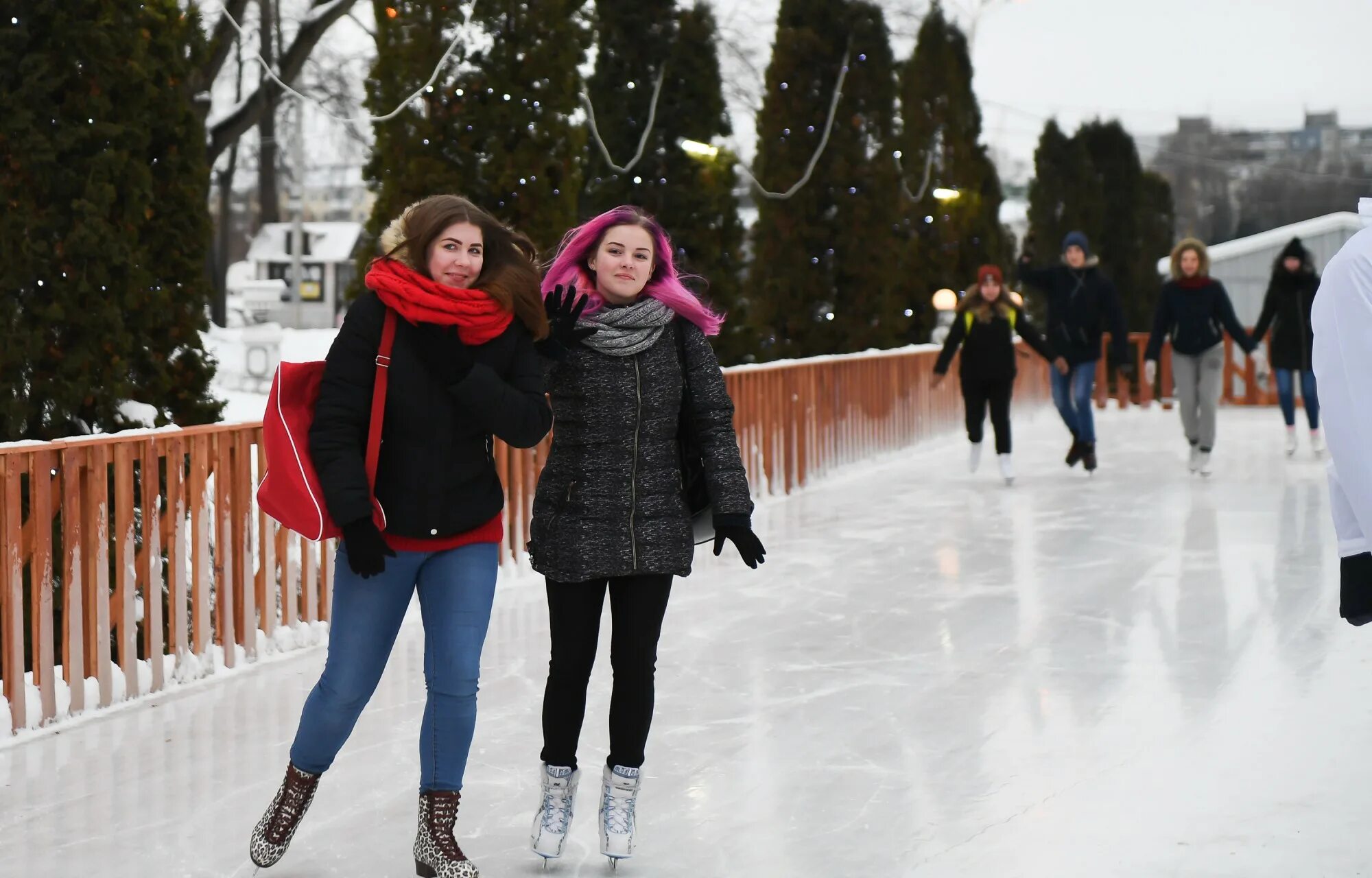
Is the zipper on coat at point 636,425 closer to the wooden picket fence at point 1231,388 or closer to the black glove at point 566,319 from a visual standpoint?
the black glove at point 566,319

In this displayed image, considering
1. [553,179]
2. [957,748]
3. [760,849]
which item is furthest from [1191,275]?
[760,849]

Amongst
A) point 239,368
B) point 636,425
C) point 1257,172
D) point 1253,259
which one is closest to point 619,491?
point 636,425

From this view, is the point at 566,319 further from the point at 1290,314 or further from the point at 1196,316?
the point at 1290,314

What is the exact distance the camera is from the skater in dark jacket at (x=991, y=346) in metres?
12.0

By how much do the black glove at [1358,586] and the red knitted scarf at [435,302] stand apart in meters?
1.81

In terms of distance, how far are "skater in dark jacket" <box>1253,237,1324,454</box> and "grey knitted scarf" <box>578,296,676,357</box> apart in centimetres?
974

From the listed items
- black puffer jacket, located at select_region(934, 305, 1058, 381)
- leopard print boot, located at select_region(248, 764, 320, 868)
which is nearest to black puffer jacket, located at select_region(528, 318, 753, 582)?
leopard print boot, located at select_region(248, 764, 320, 868)

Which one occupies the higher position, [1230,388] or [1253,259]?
[1253,259]

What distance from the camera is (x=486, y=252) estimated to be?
3965mm

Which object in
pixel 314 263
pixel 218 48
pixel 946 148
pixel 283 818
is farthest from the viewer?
pixel 314 263

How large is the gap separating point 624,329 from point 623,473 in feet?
1.08

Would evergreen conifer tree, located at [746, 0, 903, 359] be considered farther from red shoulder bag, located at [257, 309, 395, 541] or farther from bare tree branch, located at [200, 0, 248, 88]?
red shoulder bag, located at [257, 309, 395, 541]

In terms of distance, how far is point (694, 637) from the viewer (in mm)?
6883

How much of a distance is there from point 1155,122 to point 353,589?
94.9 feet
